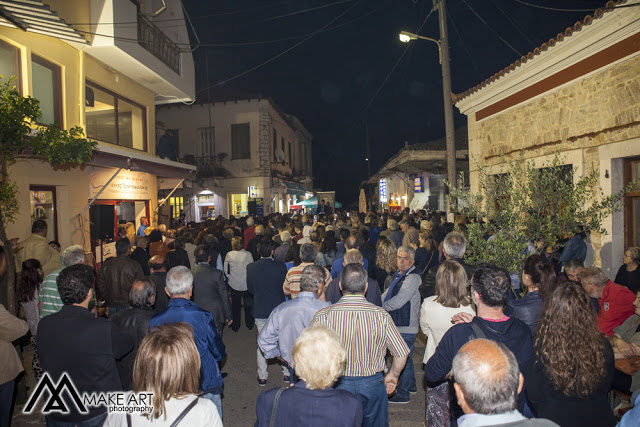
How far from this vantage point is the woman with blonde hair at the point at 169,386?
2109 millimetres

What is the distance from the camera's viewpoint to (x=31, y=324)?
17.9ft

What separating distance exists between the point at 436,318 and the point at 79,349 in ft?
9.68

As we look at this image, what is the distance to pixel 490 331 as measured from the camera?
9.34 feet

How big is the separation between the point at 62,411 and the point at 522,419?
10.4 feet

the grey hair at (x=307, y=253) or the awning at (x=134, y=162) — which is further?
the awning at (x=134, y=162)

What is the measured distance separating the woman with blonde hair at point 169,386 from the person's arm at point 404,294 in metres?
2.72

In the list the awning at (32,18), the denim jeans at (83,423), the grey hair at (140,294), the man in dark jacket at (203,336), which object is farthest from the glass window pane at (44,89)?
the denim jeans at (83,423)

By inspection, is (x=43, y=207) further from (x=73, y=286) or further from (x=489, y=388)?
(x=489, y=388)

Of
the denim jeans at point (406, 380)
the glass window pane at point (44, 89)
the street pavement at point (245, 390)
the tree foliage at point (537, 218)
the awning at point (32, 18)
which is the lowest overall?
the street pavement at point (245, 390)

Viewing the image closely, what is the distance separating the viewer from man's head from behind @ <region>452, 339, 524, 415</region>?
73.5 inches

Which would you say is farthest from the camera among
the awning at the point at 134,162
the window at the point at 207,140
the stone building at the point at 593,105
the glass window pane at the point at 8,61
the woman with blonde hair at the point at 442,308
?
the window at the point at 207,140

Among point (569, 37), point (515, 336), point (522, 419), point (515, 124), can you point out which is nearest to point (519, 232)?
point (515, 336)

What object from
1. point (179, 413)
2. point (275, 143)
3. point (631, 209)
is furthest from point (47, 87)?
point (275, 143)

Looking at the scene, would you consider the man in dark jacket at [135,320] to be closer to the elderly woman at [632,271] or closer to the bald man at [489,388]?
the bald man at [489,388]
